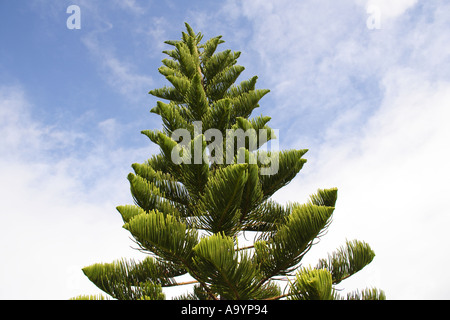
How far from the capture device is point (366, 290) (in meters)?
2.35

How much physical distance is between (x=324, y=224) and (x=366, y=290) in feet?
1.87

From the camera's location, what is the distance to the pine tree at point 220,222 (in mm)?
2283

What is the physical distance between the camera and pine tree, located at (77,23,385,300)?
228 cm

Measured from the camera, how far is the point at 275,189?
3.48m

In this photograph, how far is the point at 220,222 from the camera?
2826 millimetres

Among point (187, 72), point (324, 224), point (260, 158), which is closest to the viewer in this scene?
point (324, 224)

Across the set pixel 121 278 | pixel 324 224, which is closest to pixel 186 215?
pixel 121 278

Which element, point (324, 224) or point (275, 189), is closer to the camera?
point (324, 224)

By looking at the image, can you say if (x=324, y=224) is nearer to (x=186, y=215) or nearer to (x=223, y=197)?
(x=223, y=197)
